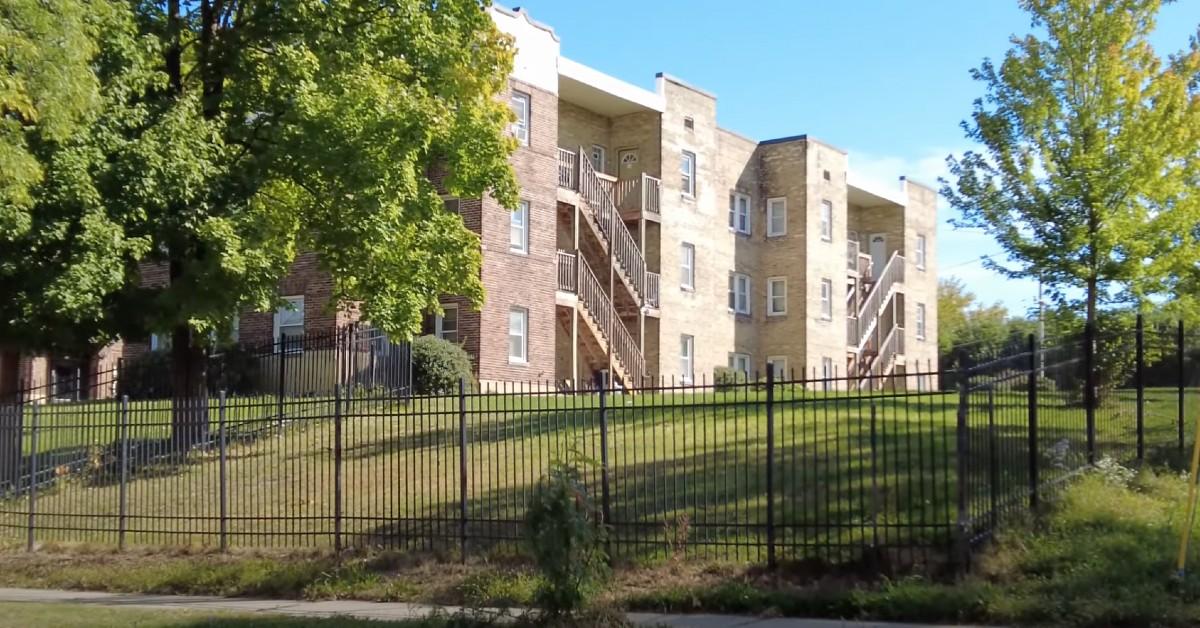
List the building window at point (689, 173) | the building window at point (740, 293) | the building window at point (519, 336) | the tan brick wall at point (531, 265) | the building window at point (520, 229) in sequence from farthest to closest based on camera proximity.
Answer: the building window at point (740, 293) < the building window at point (689, 173) < the building window at point (520, 229) < the building window at point (519, 336) < the tan brick wall at point (531, 265)

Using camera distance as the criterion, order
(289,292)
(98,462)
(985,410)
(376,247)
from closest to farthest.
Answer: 1. (985,410)
2. (98,462)
3. (376,247)
4. (289,292)

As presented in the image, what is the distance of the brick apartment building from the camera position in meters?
32.7

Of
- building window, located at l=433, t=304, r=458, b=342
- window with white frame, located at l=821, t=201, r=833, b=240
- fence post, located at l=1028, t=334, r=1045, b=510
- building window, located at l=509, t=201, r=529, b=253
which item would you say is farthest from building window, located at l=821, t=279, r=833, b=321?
fence post, located at l=1028, t=334, r=1045, b=510

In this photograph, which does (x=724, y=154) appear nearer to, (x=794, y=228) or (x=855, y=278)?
(x=794, y=228)

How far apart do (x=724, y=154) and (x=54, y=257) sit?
88.3 ft

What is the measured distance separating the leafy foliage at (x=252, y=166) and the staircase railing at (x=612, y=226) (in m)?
11.7

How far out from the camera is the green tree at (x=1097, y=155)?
70.4 ft

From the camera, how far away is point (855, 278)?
48562 mm

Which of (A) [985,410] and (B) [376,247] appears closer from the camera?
(A) [985,410]

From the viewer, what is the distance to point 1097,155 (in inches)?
845

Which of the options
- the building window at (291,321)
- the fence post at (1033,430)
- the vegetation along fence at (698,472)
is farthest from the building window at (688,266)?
the fence post at (1033,430)

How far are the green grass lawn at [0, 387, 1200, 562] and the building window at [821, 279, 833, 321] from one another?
78.1 feet

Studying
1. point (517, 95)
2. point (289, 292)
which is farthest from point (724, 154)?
point (289, 292)

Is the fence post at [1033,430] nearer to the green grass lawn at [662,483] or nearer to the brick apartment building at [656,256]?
the green grass lawn at [662,483]
